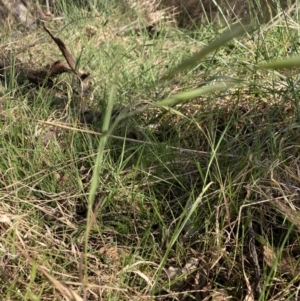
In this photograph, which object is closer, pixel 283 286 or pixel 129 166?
pixel 283 286

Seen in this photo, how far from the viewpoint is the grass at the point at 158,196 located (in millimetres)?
1198

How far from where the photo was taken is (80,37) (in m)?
2.77

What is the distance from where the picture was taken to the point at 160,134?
68.6 inches

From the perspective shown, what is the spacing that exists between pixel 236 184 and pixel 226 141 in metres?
0.25

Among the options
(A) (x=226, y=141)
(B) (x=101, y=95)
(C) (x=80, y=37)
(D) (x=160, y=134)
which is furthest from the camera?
(C) (x=80, y=37)

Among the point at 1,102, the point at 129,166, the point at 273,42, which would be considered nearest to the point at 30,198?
the point at 129,166

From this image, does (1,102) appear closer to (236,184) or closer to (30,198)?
(30,198)

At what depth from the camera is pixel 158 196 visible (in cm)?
145

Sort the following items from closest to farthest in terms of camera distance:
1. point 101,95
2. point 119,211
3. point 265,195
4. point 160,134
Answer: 1. point 265,195
2. point 119,211
3. point 160,134
4. point 101,95

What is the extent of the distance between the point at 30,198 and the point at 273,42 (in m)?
1.21

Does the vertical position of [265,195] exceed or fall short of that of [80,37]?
it falls short

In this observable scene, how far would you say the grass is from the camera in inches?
47.2

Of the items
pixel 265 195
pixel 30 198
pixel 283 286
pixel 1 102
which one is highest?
pixel 1 102

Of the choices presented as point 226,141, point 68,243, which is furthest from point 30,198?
point 226,141
